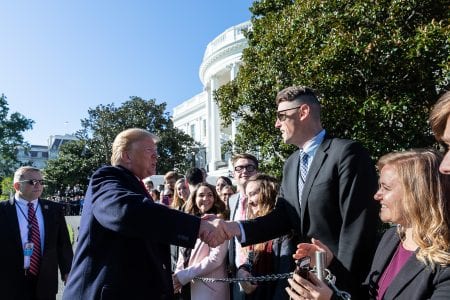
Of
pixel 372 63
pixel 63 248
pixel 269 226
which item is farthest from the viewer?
pixel 372 63

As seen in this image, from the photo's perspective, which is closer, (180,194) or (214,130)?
(180,194)

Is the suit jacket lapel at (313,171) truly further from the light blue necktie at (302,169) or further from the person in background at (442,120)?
the person in background at (442,120)

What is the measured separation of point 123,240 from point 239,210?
2.75 meters

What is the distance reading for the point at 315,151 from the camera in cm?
350

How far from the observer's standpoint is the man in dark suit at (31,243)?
532 centimetres

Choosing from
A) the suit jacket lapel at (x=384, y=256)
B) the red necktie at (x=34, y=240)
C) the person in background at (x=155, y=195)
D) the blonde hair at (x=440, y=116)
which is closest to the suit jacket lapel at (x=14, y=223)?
the red necktie at (x=34, y=240)

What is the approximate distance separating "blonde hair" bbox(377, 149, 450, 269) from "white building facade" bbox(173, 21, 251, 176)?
29.5m

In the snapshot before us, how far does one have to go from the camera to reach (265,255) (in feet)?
14.0

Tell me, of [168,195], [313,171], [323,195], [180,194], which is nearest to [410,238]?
[323,195]

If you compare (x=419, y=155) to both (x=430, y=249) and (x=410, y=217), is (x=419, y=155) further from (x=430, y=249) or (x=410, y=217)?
(x=430, y=249)

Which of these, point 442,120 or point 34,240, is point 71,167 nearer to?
point 34,240

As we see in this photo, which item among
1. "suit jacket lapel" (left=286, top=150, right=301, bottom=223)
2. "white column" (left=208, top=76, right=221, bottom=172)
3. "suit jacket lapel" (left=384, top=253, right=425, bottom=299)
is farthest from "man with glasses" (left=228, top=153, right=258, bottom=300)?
"white column" (left=208, top=76, right=221, bottom=172)

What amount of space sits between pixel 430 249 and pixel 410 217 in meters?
0.27

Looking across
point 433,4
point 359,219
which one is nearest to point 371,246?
point 359,219
